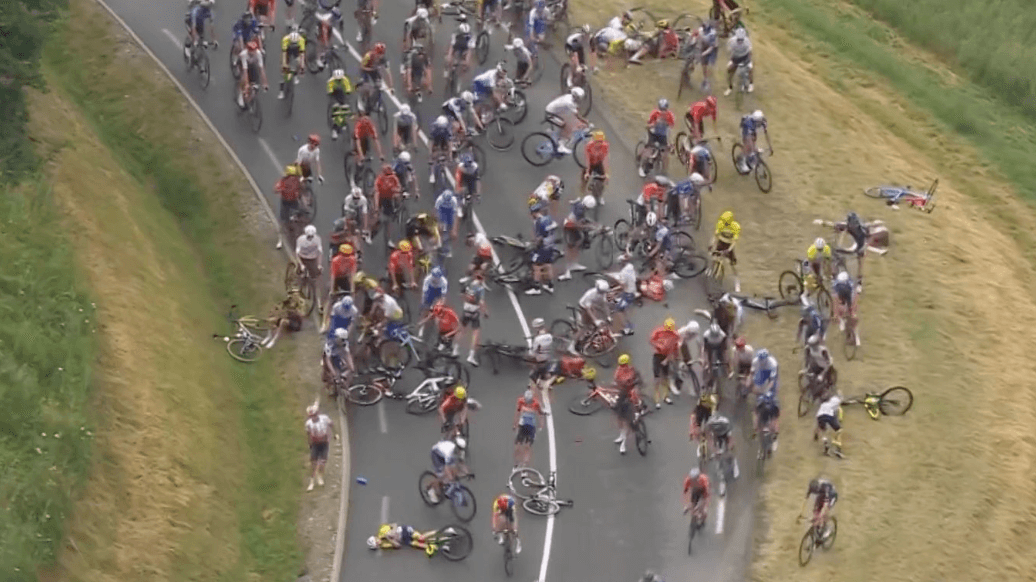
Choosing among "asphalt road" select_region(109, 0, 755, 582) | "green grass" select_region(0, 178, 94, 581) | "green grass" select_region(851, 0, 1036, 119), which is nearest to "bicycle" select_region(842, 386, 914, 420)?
"asphalt road" select_region(109, 0, 755, 582)

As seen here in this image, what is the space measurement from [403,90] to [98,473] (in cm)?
1751

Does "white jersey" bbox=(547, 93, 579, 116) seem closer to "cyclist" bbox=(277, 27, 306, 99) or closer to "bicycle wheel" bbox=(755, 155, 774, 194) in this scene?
"bicycle wheel" bbox=(755, 155, 774, 194)

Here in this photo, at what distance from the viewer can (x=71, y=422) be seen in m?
24.9

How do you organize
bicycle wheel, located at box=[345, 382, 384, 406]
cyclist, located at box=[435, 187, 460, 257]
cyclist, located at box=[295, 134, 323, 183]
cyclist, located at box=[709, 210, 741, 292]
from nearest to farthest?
bicycle wheel, located at box=[345, 382, 384, 406] < cyclist, located at box=[435, 187, 460, 257] < cyclist, located at box=[709, 210, 741, 292] < cyclist, located at box=[295, 134, 323, 183]

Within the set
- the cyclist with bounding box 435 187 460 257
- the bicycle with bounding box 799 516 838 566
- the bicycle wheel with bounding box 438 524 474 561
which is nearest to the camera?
the bicycle wheel with bounding box 438 524 474 561

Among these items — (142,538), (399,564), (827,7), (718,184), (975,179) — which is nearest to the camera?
(142,538)

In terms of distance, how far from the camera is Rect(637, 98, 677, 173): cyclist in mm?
36500

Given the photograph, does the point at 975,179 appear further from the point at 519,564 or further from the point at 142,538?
the point at 142,538

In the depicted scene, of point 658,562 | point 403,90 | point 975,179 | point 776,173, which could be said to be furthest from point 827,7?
point 658,562

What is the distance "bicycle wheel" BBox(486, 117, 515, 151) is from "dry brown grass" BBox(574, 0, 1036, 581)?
3736mm

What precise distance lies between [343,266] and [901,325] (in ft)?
42.9

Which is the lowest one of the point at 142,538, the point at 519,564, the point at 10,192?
the point at 142,538

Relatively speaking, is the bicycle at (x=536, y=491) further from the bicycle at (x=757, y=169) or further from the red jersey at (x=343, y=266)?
the bicycle at (x=757, y=169)

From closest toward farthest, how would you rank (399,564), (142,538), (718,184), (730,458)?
(142,538) < (399,564) < (730,458) < (718,184)
